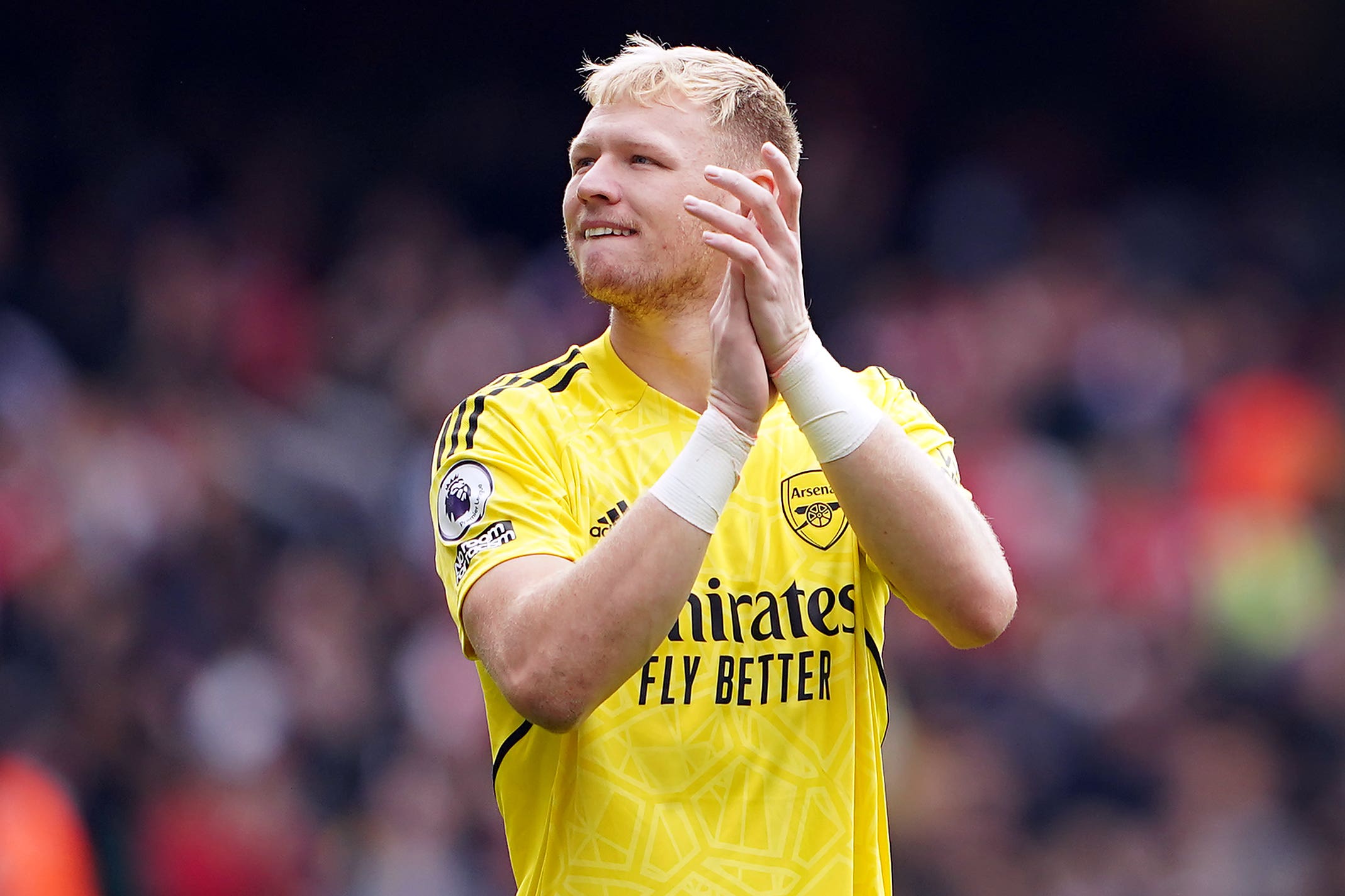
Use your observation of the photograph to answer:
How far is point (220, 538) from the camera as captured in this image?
6777 mm

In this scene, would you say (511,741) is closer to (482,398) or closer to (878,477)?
(482,398)

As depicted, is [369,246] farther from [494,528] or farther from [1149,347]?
[494,528]

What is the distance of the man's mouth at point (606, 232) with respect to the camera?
2.71m

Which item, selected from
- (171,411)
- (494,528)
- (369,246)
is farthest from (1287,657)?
(494,528)

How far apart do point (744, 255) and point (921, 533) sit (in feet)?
1.66

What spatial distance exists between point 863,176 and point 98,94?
3.87 meters

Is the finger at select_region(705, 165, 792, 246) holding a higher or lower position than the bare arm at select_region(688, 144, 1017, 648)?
higher

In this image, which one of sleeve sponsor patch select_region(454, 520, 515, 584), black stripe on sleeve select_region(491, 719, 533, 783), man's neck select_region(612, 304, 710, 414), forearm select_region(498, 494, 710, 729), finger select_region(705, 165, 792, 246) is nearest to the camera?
forearm select_region(498, 494, 710, 729)

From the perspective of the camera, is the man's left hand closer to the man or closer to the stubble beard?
the man

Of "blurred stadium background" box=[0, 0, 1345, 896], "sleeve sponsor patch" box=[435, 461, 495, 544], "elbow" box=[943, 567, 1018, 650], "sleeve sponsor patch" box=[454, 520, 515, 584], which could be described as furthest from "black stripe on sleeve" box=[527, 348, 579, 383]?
"blurred stadium background" box=[0, 0, 1345, 896]

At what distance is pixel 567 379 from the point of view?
111 inches

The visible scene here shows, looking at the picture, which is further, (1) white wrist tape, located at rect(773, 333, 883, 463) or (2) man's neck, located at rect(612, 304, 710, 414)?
(2) man's neck, located at rect(612, 304, 710, 414)

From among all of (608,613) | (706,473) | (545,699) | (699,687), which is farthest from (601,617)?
(699,687)

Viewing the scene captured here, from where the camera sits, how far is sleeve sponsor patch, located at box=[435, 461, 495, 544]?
254 centimetres
